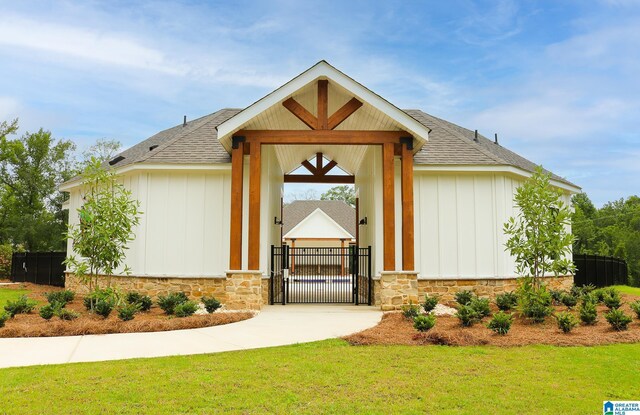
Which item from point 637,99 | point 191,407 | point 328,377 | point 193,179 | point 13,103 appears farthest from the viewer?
point 13,103

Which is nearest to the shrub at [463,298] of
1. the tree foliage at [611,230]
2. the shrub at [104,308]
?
the shrub at [104,308]

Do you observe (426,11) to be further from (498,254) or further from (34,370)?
(34,370)

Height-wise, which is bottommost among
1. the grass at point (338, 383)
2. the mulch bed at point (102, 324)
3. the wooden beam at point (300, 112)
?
the grass at point (338, 383)

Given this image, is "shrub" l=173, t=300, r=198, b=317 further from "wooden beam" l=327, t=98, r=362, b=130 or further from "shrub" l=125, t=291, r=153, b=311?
"wooden beam" l=327, t=98, r=362, b=130

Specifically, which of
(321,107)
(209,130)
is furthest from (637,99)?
(209,130)

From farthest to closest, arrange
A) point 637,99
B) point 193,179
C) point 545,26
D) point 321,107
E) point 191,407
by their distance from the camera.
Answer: point 637,99, point 193,179, point 545,26, point 321,107, point 191,407

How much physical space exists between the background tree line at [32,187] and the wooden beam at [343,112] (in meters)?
29.3

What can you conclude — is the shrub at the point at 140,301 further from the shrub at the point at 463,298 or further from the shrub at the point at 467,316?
the shrub at the point at 463,298

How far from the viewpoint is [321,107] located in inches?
462

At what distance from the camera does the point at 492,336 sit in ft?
25.8

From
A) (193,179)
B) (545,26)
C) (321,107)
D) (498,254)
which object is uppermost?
(545,26)

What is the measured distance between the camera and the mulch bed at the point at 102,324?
845 cm

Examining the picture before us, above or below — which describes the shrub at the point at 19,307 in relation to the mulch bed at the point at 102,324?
above

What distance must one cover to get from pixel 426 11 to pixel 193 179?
7.96m
